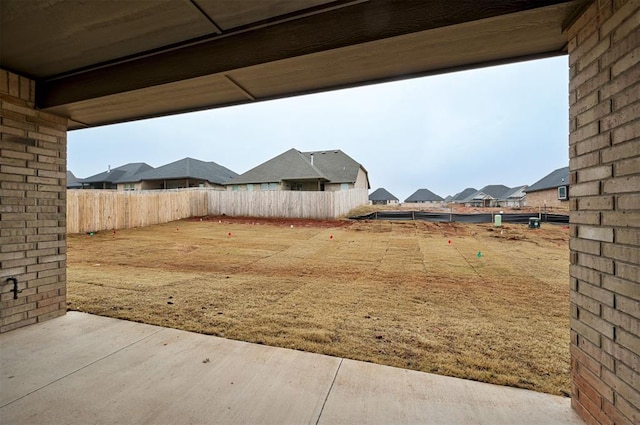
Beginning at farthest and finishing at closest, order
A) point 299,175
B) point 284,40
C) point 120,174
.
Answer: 1. point 120,174
2. point 299,175
3. point 284,40

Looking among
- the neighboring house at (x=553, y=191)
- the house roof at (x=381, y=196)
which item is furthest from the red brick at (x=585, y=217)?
the house roof at (x=381, y=196)

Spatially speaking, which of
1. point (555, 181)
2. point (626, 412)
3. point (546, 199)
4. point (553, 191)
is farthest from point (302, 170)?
point (546, 199)

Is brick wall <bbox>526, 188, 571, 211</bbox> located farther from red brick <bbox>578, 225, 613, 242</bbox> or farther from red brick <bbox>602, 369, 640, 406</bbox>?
red brick <bbox>602, 369, 640, 406</bbox>

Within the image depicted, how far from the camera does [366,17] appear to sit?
189 centimetres

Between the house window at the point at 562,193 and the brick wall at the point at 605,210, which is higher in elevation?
the house window at the point at 562,193

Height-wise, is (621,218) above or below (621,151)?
below

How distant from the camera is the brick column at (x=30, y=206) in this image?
2.88 m

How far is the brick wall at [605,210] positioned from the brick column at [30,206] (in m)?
5.15

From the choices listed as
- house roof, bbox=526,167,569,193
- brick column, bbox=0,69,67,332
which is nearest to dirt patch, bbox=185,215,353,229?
brick column, bbox=0,69,67,332

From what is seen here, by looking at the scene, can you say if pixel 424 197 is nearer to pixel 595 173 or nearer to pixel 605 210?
pixel 595 173

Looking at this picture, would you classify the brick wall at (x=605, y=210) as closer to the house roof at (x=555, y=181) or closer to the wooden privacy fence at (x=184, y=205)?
the wooden privacy fence at (x=184, y=205)

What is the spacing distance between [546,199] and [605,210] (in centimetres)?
3493

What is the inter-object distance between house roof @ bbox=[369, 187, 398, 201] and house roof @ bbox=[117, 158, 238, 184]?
91.4ft

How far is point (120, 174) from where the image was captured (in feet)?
107
